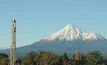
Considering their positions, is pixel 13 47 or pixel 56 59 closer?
pixel 13 47

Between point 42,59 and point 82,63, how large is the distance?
13.7 metres

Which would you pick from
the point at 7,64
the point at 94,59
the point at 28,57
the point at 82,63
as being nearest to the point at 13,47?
the point at 7,64

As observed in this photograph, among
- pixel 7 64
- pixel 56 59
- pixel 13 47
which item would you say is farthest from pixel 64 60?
pixel 13 47

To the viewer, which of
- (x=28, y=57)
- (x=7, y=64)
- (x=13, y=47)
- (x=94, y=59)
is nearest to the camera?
(x=13, y=47)

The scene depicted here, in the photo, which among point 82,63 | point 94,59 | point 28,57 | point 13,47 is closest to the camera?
point 13,47

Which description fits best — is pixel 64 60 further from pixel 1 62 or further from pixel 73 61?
pixel 1 62

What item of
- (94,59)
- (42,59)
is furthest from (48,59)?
(94,59)

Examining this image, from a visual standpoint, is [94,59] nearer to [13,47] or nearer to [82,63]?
[82,63]

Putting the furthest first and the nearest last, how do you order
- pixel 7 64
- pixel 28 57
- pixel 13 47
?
pixel 28 57, pixel 7 64, pixel 13 47

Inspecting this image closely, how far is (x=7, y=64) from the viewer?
10494cm

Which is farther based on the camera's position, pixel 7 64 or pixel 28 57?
pixel 28 57

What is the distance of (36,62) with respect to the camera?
111562 mm

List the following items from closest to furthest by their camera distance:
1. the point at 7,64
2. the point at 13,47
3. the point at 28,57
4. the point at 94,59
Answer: the point at 13,47 → the point at 7,64 → the point at 28,57 → the point at 94,59

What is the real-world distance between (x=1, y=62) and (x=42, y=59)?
39.3ft
